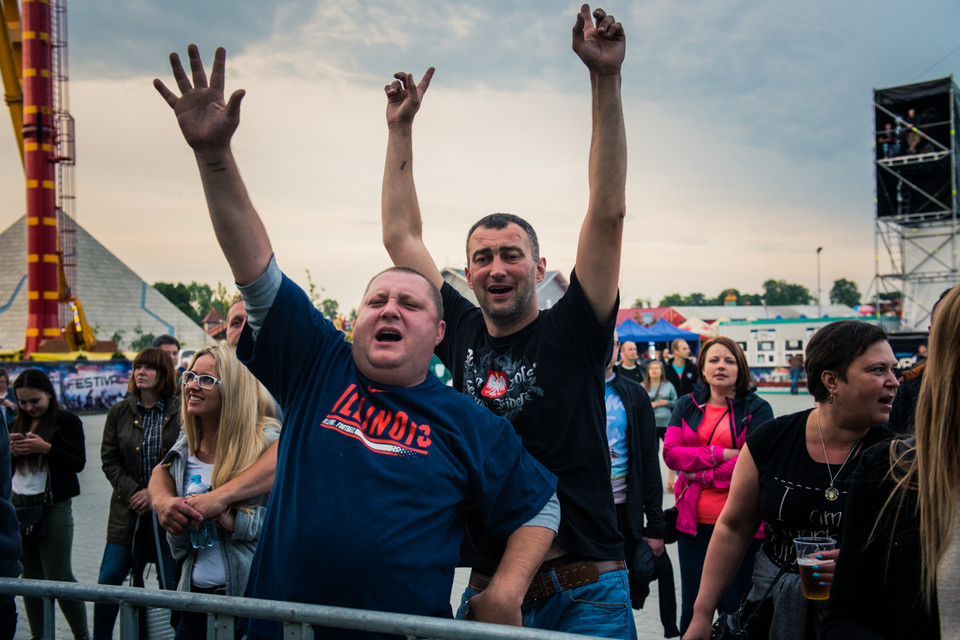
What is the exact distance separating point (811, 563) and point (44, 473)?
473 cm

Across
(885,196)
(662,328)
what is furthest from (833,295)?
(662,328)

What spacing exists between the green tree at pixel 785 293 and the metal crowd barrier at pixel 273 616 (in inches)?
4829

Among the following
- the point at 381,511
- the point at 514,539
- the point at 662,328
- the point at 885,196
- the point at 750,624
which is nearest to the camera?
the point at 381,511

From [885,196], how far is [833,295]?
96.0m

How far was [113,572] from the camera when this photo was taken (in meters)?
4.17

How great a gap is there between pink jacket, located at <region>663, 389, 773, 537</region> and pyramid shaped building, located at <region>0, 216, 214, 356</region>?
60224 millimetres

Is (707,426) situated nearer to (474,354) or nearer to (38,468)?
(474,354)

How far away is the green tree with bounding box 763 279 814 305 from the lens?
4594 inches

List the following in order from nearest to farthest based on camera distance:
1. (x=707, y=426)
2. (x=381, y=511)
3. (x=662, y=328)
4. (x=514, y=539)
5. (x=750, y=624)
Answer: (x=381, y=511) → (x=514, y=539) → (x=750, y=624) → (x=707, y=426) → (x=662, y=328)

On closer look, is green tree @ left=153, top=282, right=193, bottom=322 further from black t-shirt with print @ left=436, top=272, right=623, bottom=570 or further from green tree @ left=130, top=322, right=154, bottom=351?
black t-shirt with print @ left=436, top=272, right=623, bottom=570

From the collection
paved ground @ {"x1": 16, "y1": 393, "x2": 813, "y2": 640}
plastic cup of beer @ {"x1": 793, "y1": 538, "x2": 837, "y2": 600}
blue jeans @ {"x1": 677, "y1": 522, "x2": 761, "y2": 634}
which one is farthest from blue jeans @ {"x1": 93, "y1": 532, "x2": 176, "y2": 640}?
plastic cup of beer @ {"x1": 793, "y1": 538, "x2": 837, "y2": 600}

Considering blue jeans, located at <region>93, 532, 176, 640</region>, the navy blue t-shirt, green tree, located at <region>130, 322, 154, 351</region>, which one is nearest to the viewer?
the navy blue t-shirt

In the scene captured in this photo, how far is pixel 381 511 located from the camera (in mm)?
1855

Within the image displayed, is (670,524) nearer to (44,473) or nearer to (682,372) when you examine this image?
(44,473)
